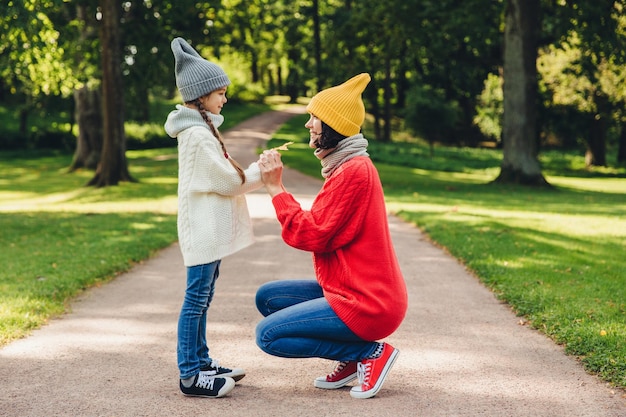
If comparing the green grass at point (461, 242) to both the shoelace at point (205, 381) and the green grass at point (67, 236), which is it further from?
the shoelace at point (205, 381)

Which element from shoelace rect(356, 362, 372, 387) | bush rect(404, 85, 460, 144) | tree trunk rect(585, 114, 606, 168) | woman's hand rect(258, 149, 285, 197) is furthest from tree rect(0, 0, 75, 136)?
tree trunk rect(585, 114, 606, 168)

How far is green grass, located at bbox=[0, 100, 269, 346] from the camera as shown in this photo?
7.04 m

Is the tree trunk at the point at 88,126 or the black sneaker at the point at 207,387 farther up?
the tree trunk at the point at 88,126

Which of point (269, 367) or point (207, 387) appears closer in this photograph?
point (207, 387)

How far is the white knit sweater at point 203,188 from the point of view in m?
4.17

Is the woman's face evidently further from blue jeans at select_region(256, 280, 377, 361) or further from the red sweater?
blue jeans at select_region(256, 280, 377, 361)

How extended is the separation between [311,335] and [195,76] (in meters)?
1.66

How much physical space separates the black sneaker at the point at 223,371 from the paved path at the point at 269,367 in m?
0.08

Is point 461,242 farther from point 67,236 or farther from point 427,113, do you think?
point 427,113

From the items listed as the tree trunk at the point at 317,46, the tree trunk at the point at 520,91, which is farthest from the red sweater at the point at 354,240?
the tree trunk at the point at 317,46

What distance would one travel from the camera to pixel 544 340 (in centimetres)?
566

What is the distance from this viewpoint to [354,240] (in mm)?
4117

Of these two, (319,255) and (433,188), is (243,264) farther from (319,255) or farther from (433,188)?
(433,188)

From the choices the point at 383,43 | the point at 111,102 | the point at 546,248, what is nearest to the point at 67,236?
the point at 546,248
